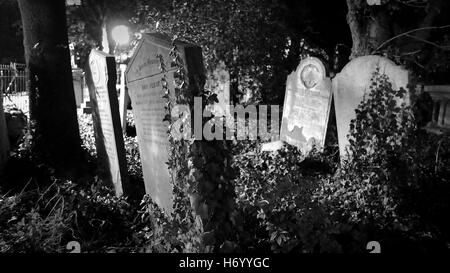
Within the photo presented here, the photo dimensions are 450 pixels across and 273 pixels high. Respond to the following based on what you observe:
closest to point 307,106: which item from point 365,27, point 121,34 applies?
point 365,27

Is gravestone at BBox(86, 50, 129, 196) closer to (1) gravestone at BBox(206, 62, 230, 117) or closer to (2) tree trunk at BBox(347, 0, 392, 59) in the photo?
(2) tree trunk at BBox(347, 0, 392, 59)

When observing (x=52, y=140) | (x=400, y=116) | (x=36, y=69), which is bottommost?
(x=52, y=140)

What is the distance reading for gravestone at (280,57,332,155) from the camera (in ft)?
21.2

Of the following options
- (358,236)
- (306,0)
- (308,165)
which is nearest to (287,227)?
(358,236)

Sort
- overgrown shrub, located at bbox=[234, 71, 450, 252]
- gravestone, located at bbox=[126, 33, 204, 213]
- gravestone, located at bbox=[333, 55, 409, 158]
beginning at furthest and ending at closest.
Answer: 1. gravestone, located at bbox=[333, 55, 409, 158]
2. gravestone, located at bbox=[126, 33, 204, 213]
3. overgrown shrub, located at bbox=[234, 71, 450, 252]

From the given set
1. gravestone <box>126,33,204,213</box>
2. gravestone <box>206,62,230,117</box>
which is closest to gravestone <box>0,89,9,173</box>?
gravestone <box>126,33,204,213</box>

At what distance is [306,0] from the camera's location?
9711 millimetres

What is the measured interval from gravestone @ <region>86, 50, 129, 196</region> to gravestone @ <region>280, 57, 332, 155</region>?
3240mm

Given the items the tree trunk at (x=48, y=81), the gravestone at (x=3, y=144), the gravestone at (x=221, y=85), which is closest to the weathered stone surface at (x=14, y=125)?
the gravestone at (x=3, y=144)

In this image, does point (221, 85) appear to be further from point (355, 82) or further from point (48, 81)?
point (355, 82)

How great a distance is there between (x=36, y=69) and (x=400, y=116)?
497 cm

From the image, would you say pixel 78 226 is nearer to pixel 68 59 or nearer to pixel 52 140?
pixel 52 140

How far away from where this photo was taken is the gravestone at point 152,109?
351 cm

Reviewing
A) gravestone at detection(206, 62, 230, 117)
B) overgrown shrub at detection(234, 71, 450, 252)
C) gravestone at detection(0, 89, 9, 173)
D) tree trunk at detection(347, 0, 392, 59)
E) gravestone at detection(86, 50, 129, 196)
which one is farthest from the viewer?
gravestone at detection(206, 62, 230, 117)
